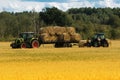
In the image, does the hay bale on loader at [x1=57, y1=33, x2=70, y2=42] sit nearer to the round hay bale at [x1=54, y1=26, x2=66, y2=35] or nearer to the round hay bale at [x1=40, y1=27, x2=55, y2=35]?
the round hay bale at [x1=54, y1=26, x2=66, y2=35]

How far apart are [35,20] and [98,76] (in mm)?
94608

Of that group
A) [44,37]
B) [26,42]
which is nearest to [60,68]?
[26,42]

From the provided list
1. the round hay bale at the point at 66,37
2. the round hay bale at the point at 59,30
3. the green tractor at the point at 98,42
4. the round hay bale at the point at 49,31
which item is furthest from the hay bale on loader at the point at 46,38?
the green tractor at the point at 98,42

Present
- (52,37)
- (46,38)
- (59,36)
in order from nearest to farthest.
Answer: (46,38), (52,37), (59,36)

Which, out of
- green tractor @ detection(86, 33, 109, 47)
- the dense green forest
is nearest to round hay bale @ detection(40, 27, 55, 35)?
green tractor @ detection(86, 33, 109, 47)

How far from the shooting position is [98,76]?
56.4 ft

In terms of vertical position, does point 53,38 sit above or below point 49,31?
below

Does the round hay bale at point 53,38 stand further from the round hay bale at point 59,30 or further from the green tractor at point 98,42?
the green tractor at point 98,42

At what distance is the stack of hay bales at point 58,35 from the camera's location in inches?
1965

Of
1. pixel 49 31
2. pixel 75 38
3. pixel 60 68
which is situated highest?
pixel 49 31

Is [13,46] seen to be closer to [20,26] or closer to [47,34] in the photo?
[47,34]

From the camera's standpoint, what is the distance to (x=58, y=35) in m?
50.9

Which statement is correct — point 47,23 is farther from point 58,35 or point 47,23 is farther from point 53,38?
point 53,38

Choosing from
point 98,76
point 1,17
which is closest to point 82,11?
point 1,17
